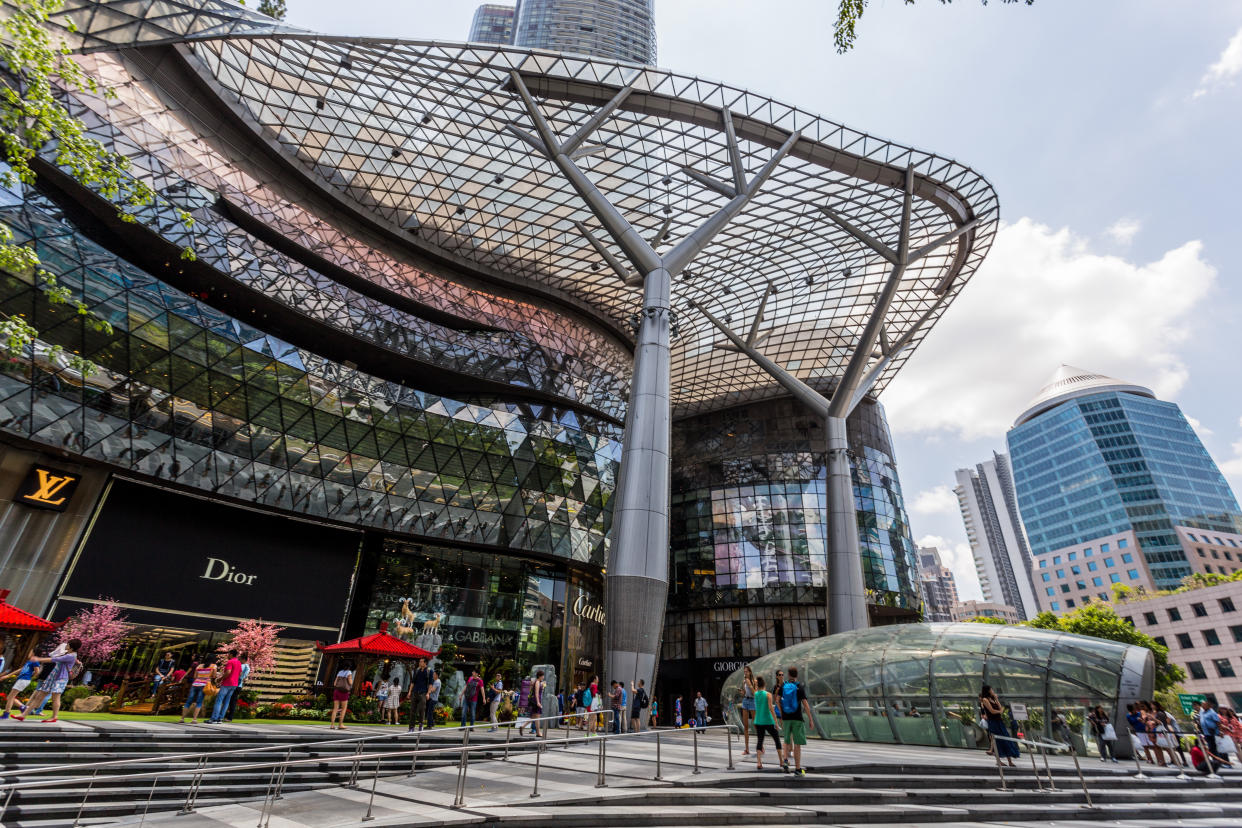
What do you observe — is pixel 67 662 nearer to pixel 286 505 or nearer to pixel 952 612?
pixel 286 505

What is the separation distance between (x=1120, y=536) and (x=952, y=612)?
109 metres

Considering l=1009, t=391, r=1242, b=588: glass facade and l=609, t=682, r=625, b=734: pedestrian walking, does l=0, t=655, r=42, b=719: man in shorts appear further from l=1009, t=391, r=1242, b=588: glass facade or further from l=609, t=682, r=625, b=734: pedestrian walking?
l=1009, t=391, r=1242, b=588: glass facade

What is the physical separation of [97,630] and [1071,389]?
139720mm

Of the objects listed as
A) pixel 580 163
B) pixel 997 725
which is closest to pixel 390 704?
pixel 997 725

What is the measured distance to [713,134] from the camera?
30.8m

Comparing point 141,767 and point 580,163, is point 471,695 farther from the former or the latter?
point 580,163

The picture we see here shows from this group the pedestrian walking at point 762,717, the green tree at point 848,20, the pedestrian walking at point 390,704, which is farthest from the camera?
the pedestrian walking at point 390,704

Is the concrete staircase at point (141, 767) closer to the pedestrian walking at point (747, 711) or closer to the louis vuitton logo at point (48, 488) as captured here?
the pedestrian walking at point (747, 711)

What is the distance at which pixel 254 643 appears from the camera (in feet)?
80.6

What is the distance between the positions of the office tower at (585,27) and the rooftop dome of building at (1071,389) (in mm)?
101119

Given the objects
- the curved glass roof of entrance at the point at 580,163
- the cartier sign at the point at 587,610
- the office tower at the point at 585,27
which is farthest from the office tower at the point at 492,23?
the cartier sign at the point at 587,610

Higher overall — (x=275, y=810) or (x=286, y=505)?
(x=286, y=505)

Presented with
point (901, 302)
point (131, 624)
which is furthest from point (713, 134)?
point (131, 624)

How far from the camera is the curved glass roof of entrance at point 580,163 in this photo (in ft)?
86.9
